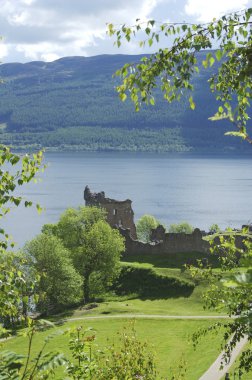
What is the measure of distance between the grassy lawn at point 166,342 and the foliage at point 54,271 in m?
7.52

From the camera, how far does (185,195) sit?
195 meters

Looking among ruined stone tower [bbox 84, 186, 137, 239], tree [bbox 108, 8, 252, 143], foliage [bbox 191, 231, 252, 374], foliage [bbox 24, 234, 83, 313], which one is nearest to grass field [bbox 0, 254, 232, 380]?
foliage [bbox 24, 234, 83, 313]

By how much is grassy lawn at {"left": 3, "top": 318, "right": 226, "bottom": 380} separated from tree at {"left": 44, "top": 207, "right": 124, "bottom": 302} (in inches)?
561

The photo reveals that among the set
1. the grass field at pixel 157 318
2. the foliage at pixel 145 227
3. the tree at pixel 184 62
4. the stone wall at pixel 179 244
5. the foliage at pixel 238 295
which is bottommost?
the foliage at pixel 145 227

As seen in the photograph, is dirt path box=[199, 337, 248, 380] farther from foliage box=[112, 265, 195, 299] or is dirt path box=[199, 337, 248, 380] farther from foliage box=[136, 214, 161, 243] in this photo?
foliage box=[136, 214, 161, 243]

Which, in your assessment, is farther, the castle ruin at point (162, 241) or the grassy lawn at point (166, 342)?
the castle ruin at point (162, 241)

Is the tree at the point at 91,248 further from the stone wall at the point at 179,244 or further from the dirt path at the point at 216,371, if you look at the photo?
the dirt path at the point at 216,371

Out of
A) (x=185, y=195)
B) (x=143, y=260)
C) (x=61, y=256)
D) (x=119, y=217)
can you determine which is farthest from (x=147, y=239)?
(x=185, y=195)

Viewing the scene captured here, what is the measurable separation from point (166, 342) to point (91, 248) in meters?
25.0

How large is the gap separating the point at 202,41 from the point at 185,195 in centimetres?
18783

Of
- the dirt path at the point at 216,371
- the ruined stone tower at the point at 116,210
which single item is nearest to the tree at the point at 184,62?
the dirt path at the point at 216,371

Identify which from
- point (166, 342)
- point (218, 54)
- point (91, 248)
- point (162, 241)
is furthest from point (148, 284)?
point (218, 54)

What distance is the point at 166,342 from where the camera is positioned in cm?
4425

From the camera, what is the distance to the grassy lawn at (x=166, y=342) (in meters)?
37.4
